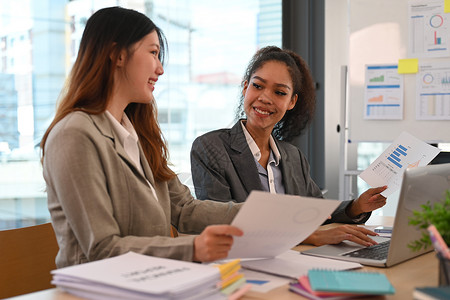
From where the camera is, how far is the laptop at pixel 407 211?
4.28ft

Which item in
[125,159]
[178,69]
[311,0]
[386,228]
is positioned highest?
[311,0]

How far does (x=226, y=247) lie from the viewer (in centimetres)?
119

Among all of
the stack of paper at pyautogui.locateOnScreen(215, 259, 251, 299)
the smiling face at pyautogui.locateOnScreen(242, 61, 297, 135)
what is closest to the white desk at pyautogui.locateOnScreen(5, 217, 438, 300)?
Answer: the stack of paper at pyautogui.locateOnScreen(215, 259, 251, 299)

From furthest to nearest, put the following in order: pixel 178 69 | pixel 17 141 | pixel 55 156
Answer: pixel 178 69
pixel 17 141
pixel 55 156

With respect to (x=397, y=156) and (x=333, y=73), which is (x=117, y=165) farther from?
(x=333, y=73)

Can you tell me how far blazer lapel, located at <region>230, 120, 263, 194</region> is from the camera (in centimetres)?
209

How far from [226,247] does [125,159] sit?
1.39 ft

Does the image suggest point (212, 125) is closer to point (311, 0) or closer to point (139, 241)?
point (311, 0)

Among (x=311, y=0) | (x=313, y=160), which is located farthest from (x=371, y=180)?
(x=311, y=0)

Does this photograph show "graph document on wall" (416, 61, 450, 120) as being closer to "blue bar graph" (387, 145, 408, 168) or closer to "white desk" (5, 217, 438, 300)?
"blue bar graph" (387, 145, 408, 168)

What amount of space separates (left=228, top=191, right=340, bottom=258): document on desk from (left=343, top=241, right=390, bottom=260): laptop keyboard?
27 centimetres

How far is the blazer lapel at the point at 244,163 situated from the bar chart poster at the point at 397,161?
1.48 feet

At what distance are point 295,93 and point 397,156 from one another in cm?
72

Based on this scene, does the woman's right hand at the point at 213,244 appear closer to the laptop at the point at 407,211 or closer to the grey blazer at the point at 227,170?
the laptop at the point at 407,211
